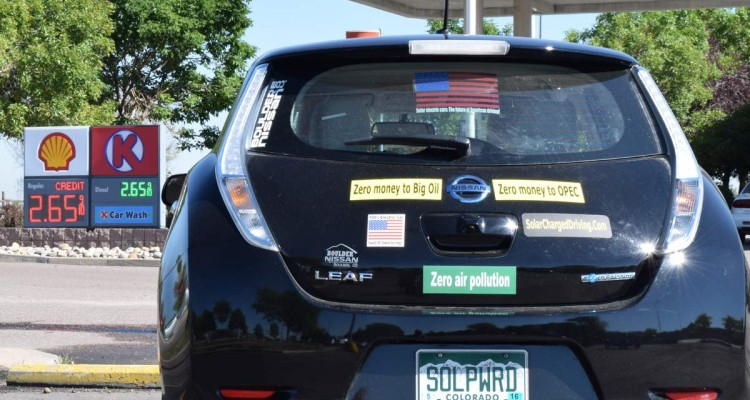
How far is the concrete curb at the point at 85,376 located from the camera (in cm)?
671

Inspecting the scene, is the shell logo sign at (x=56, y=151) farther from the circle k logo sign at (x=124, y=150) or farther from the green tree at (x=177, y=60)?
the green tree at (x=177, y=60)

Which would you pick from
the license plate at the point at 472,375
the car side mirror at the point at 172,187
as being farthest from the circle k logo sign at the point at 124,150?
the license plate at the point at 472,375

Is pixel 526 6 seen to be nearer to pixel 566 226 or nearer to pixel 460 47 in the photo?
pixel 460 47

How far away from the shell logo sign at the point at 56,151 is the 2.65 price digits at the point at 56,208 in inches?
22.0

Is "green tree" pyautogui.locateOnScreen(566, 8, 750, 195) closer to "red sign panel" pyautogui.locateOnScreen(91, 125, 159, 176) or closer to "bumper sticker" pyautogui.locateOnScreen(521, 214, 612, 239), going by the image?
"red sign panel" pyautogui.locateOnScreen(91, 125, 159, 176)

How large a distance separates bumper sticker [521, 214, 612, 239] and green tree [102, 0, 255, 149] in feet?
143

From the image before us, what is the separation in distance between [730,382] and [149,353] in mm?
5415

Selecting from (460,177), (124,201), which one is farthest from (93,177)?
(460,177)

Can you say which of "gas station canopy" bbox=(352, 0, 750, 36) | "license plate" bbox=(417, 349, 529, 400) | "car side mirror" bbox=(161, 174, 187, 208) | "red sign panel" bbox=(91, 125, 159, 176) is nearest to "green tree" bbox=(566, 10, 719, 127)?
"gas station canopy" bbox=(352, 0, 750, 36)

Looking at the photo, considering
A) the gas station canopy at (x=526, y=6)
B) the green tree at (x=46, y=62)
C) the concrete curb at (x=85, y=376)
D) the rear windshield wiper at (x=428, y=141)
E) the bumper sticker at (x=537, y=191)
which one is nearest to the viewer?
the bumper sticker at (x=537, y=191)

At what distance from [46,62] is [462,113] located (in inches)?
1357

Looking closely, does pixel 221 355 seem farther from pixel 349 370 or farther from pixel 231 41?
pixel 231 41

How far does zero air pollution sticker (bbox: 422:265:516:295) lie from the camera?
3.28m

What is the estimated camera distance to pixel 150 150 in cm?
2241
